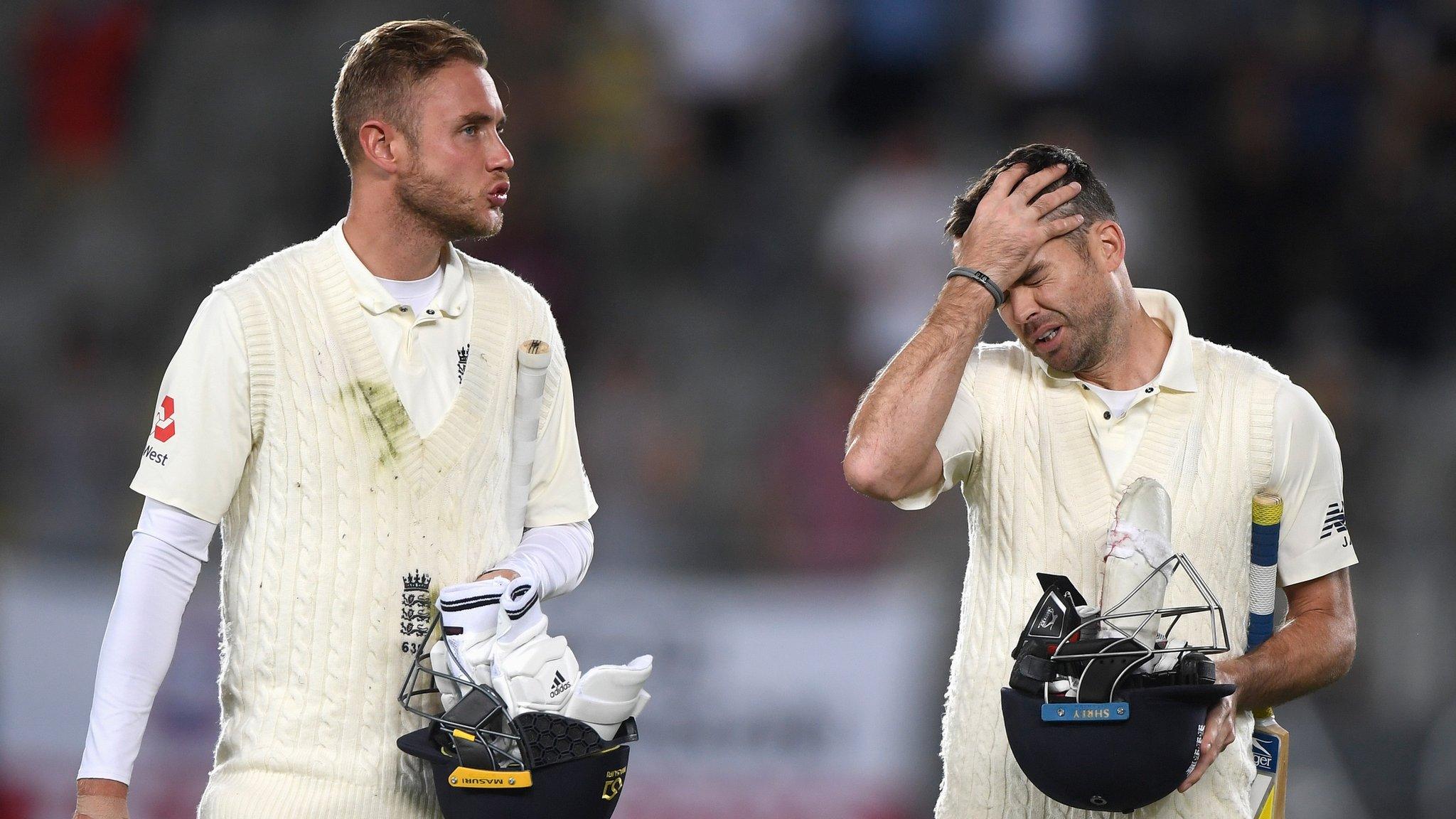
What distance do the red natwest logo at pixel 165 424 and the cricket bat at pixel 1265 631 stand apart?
5.53 ft

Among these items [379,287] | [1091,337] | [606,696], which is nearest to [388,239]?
[379,287]

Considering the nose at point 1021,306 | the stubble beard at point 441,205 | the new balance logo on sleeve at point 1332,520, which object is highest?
the stubble beard at point 441,205

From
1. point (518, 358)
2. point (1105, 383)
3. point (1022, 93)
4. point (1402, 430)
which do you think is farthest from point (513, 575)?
point (1022, 93)

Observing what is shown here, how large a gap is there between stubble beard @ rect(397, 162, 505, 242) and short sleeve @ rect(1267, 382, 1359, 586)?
1.33 m

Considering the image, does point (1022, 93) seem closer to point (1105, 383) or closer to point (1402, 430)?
point (1402, 430)

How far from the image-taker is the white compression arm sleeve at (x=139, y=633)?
2367mm

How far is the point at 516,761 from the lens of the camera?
228 centimetres

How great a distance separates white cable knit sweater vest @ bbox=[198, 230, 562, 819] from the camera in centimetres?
247

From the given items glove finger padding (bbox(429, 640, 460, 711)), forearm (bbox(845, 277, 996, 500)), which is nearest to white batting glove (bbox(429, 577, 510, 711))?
glove finger padding (bbox(429, 640, 460, 711))

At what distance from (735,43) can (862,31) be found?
58 centimetres

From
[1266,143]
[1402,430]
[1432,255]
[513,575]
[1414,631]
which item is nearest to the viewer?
[513,575]

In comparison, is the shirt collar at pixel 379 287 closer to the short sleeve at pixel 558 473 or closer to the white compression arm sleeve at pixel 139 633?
the short sleeve at pixel 558 473

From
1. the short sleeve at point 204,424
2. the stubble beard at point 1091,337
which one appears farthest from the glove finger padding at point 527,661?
the stubble beard at point 1091,337

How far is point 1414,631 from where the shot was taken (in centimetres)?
527
